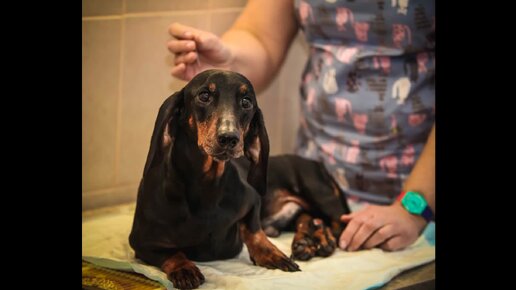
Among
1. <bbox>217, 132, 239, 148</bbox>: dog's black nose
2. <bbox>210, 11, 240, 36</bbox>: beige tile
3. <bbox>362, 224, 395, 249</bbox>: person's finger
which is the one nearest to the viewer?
<bbox>217, 132, 239, 148</bbox>: dog's black nose

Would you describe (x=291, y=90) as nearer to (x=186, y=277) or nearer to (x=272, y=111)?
(x=272, y=111)

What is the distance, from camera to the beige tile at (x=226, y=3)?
772 mm

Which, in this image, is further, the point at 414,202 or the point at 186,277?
the point at 414,202

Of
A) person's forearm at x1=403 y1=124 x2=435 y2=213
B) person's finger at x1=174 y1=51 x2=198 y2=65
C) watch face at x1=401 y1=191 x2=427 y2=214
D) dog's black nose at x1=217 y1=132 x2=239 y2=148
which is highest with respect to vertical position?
person's finger at x1=174 y1=51 x2=198 y2=65

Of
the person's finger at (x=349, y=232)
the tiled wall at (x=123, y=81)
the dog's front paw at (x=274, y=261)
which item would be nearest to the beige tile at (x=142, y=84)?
the tiled wall at (x=123, y=81)

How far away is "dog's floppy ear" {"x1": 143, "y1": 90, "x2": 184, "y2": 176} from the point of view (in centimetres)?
72

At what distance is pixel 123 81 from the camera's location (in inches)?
29.5

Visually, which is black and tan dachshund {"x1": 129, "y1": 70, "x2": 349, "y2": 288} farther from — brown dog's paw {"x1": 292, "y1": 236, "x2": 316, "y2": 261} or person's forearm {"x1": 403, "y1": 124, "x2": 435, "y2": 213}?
person's forearm {"x1": 403, "y1": 124, "x2": 435, "y2": 213}

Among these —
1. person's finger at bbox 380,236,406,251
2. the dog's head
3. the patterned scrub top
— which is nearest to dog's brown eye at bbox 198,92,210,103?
the dog's head

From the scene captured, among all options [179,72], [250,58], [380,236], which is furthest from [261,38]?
[380,236]

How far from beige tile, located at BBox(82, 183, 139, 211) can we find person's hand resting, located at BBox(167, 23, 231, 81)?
0.37 feet

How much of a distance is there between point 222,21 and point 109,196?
0.19m

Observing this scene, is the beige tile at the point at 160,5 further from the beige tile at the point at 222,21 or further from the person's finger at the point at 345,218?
the person's finger at the point at 345,218
